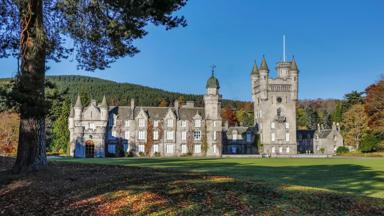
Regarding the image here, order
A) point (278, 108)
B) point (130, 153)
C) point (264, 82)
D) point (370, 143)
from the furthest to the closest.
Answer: point (264, 82) < point (278, 108) < point (370, 143) < point (130, 153)

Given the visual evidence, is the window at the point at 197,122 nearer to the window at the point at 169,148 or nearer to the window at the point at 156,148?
the window at the point at 169,148

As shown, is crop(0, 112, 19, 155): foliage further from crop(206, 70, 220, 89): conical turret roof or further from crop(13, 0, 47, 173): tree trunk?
crop(13, 0, 47, 173): tree trunk

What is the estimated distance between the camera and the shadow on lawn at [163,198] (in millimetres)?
10008

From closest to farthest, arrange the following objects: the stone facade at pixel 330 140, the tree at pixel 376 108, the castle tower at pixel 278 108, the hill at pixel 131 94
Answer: the tree at pixel 376 108, the castle tower at pixel 278 108, the stone facade at pixel 330 140, the hill at pixel 131 94

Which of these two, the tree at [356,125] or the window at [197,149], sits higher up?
the tree at [356,125]

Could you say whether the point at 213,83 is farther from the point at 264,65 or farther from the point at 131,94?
the point at 131,94

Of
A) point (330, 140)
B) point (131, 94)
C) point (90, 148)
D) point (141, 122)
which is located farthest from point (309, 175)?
point (131, 94)

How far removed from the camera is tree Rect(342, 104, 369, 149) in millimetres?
84506

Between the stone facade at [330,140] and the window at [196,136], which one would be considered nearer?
the window at [196,136]

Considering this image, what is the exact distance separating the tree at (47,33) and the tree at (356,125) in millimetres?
75044

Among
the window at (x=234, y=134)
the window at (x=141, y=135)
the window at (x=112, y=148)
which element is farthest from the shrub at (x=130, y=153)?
the window at (x=234, y=134)

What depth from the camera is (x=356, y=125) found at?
85750 millimetres

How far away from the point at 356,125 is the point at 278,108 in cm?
1537

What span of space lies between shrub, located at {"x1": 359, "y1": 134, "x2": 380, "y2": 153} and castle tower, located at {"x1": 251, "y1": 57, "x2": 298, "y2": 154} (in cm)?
1220
